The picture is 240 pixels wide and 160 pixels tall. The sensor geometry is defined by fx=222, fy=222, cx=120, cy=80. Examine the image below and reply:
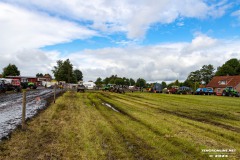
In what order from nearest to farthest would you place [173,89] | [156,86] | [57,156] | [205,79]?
[57,156] < [173,89] < [156,86] < [205,79]

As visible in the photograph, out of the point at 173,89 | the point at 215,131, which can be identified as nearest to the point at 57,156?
the point at 215,131

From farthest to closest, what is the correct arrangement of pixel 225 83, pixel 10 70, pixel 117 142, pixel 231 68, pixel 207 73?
1. pixel 207 73
2. pixel 10 70
3. pixel 231 68
4. pixel 225 83
5. pixel 117 142

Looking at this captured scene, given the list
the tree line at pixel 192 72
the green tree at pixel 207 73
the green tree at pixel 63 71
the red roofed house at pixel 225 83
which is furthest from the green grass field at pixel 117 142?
the green tree at pixel 207 73

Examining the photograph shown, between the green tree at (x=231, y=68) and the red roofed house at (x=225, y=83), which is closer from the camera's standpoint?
the red roofed house at (x=225, y=83)

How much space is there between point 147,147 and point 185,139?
1.87 meters

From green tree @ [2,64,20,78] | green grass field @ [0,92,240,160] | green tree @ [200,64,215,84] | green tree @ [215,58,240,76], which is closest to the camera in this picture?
green grass field @ [0,92,240,160]

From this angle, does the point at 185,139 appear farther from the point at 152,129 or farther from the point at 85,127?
the point at 85,127

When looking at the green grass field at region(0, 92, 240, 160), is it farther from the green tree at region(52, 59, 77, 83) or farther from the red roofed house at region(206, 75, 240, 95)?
the green tree at region(52, 59, 77, 83)

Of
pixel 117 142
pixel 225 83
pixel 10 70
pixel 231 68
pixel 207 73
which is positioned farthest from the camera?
pixel 207 73

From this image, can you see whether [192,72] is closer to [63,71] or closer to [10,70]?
[63,71]

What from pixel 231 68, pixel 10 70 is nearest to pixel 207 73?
pixel 231 68

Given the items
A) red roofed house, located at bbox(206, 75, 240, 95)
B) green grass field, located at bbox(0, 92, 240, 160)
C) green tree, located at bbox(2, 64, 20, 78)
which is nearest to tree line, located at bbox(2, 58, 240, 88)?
green tree, located at bbox(2, 64, 20, 78)

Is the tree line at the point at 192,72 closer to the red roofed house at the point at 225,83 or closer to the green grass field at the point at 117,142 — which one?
the red roofed house at the point at 225,83

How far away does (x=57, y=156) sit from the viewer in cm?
610
